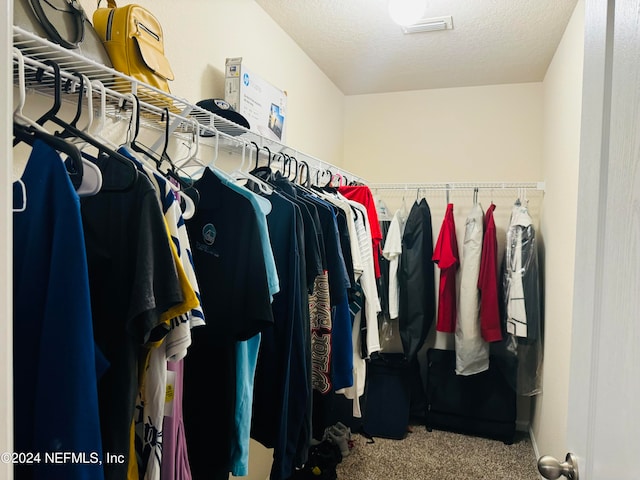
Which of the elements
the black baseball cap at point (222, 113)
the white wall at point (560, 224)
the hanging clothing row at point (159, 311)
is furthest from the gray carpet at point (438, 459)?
the black baseball cap at point (222, 113)

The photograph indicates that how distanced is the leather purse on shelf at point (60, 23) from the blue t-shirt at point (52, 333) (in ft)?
1.15

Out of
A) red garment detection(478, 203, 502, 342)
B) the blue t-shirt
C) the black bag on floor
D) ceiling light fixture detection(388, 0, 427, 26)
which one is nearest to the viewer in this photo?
the blue t-shirt

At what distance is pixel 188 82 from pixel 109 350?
1.22 meters

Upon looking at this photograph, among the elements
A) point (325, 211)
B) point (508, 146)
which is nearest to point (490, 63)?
point (508, 146)

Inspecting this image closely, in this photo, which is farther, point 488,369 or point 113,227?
point 488,369

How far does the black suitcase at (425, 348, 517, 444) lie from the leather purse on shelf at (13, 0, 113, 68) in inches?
113

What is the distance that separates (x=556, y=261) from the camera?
2.41 meters

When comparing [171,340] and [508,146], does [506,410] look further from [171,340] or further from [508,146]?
[171,340]

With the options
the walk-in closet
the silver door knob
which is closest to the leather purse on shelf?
the walk-in closet

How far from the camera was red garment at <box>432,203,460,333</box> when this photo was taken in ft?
10.1

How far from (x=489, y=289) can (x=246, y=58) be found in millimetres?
2002

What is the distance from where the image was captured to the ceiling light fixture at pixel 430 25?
2.34m

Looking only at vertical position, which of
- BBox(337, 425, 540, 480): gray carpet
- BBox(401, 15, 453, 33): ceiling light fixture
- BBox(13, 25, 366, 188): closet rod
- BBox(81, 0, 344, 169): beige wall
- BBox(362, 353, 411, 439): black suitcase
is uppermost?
BBox(401, 15, 453, 33): ceiling light fixture
